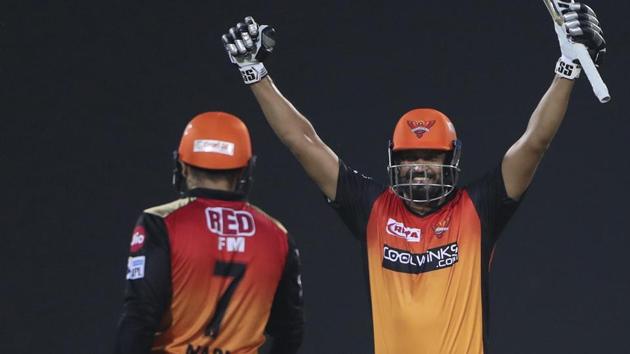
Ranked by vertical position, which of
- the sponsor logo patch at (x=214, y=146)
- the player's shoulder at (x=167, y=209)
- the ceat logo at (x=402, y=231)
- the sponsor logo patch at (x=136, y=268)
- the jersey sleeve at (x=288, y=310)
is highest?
the sponsor logo patch at (x=214, y=146)

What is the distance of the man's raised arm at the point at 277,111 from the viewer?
12.1 ft

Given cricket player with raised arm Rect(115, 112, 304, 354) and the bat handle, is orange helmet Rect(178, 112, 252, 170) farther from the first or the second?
the bat handle

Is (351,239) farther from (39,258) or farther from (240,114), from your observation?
(39,258)

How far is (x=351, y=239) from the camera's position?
18.3 feet

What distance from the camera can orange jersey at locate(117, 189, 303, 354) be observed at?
110 inches

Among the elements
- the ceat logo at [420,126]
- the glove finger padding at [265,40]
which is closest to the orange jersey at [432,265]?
the ceat logo at [420,126]

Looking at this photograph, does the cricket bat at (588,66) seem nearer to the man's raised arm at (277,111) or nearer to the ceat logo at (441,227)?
the ceat logo at (441,227)

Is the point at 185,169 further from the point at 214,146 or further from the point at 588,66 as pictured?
the point at 588,66

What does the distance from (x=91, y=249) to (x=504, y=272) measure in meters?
1.82

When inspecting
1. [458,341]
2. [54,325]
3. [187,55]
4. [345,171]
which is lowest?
[54,325]

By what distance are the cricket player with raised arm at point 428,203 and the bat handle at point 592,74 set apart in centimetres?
3

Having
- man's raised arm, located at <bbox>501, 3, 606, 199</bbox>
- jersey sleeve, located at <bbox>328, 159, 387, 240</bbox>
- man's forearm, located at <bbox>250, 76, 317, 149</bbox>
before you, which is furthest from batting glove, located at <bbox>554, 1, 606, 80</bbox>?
man's forearm, located at <bbox>250, 76, 317, 149</bbox>

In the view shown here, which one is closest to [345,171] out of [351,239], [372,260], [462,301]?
[372,260]

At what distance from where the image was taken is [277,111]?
375 centimetres
